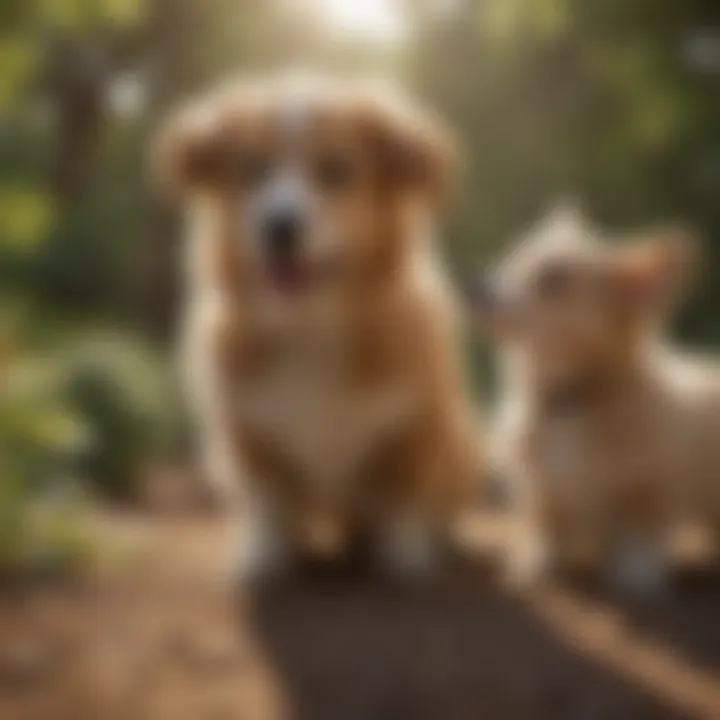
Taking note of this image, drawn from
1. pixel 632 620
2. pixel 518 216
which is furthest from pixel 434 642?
pixel 518 216

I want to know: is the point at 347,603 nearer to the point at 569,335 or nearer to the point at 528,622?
the point at 528,622

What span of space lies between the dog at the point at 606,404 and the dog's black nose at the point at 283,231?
200 mm

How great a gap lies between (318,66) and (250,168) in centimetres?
37

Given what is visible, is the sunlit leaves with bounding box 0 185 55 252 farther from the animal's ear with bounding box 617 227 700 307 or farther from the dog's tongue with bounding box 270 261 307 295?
the animal's ear with bounding box 617 227 700 307

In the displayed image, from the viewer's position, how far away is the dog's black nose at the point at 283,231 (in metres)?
1.39

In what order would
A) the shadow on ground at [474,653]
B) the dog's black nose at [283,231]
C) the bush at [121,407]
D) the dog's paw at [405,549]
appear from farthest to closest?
the bush at [121,407] < the dog's paw at [405,549] < the dog's black nose at [283,231] < the shadow on ground at [474,653]

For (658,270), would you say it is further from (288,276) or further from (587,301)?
(288,276)

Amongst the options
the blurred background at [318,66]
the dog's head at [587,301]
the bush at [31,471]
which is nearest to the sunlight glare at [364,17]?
the blurred background at [318,66]

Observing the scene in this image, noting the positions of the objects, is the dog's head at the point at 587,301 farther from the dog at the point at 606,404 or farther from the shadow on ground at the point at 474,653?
the shadow on ground at the point at 474,653

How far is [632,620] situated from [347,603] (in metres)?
0.29

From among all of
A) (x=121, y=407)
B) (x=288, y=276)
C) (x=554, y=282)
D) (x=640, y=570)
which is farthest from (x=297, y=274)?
(x=121, y=407)

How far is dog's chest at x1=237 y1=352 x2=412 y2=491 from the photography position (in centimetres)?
147

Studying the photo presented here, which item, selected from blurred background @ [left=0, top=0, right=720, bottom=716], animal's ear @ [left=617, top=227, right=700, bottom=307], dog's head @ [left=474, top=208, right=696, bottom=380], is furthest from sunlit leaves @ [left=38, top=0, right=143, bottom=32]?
animal's ear @ [left=617, top=227, right=700, bottom=307]

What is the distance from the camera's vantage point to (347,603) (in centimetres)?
141
